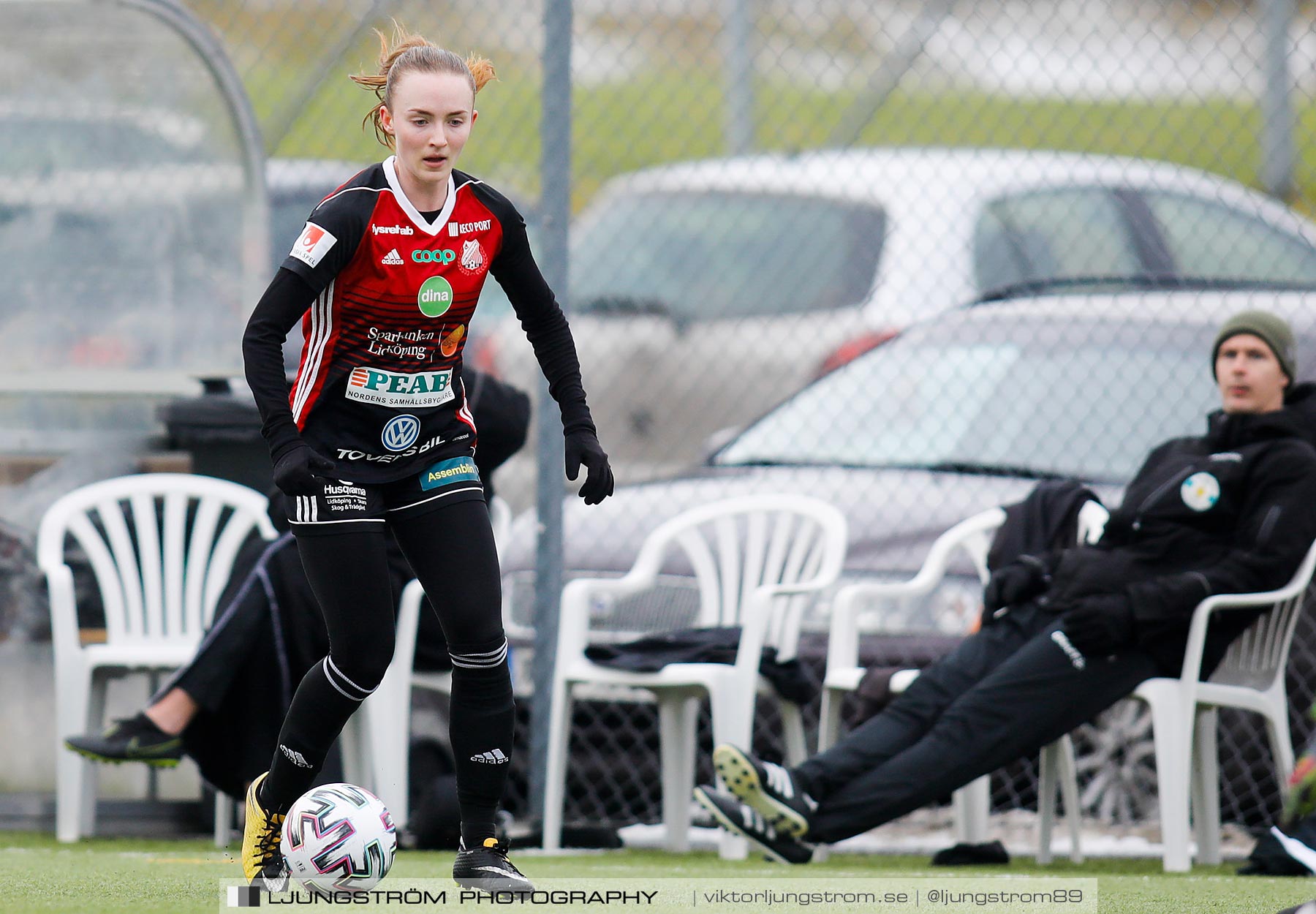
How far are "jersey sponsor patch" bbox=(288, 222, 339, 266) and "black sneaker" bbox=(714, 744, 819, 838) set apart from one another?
195cm

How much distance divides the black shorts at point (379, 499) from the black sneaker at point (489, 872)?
0.71 m

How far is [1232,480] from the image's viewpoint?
579 cm

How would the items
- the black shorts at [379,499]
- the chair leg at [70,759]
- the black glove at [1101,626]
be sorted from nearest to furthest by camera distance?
the black shorts at [379,499]
the black glove at [1101,626]
the chair leg at [70,759]

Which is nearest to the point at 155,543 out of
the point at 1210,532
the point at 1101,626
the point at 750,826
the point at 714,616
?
the point at 714,616

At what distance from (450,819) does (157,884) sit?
156 centimetres

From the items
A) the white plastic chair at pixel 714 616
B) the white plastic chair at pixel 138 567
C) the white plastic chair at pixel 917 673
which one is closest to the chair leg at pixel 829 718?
the white plastic chair at pixel 917 673

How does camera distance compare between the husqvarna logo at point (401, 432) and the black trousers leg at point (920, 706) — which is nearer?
the husqvarna logo at point (401, 432)

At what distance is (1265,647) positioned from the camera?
5.81 meters

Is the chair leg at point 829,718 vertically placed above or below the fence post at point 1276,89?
below

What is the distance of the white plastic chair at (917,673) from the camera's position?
583 cm

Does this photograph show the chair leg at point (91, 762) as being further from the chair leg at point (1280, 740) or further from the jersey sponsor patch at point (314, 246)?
the chair leg at point (1280, 740)

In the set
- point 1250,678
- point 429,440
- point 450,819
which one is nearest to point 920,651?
point 1250,678

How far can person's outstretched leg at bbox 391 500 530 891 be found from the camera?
4.08 metres

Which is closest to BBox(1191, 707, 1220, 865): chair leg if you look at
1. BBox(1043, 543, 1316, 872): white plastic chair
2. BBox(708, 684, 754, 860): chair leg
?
BBox(1043, 543, 1316, 872): white plastic chair
